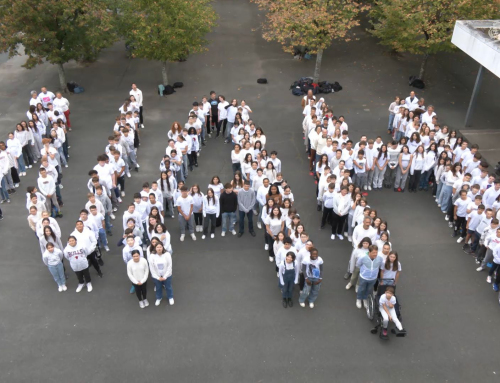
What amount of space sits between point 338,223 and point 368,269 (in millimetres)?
2651

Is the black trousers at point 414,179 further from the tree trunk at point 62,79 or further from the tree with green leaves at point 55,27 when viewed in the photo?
the tree trunk at point 62,79

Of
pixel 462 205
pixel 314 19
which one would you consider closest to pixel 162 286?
pixel 462 205

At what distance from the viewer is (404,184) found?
47.6 ft

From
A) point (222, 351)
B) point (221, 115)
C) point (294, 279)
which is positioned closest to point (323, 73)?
point (221, 115)

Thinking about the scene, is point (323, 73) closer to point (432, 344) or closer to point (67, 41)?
point (67, 41)

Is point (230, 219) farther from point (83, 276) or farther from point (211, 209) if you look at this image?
point (83, 276)

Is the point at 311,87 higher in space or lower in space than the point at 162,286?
higher

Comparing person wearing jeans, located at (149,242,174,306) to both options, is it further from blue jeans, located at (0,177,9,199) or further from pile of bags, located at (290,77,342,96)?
pile of bags, located at (290,77,342,96)

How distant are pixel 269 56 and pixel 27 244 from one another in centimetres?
1518

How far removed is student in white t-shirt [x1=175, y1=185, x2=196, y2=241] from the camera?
39.1 ft

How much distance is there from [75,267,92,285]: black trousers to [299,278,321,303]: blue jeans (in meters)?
4.61

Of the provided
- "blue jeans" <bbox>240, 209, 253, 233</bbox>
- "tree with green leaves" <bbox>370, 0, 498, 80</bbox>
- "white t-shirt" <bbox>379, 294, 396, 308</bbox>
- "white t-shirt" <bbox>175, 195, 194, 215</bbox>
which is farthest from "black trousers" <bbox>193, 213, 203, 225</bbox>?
"tree with green leaves" <bbox>370, 0, 498, 80</bbox>

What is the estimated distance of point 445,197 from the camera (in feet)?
43.9

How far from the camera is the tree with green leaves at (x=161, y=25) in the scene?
1858 centimetres
